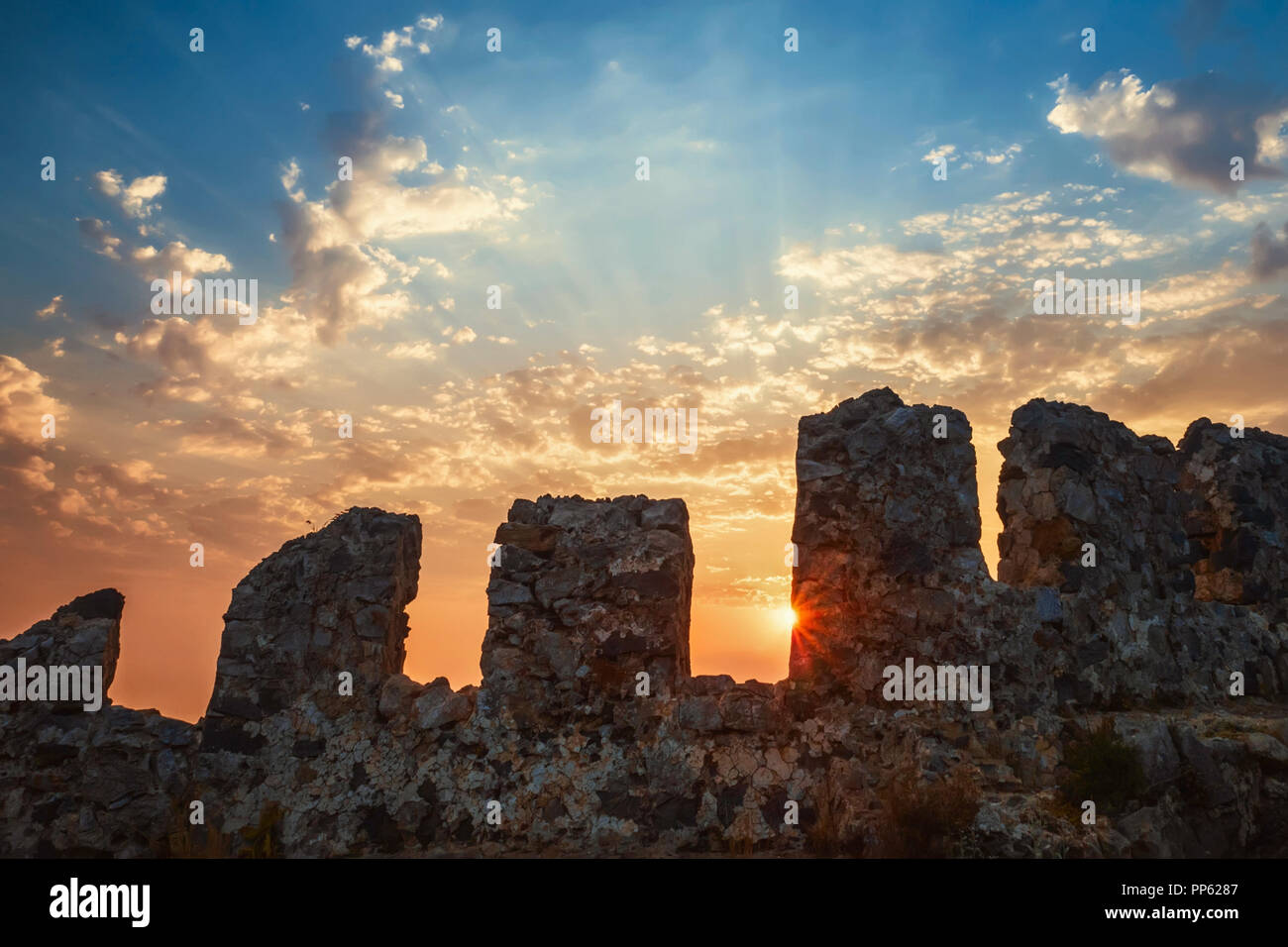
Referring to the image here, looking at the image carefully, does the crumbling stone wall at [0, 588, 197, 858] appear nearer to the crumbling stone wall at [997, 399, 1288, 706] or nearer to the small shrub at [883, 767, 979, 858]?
the small shrub at [883, 767, 979, 858]

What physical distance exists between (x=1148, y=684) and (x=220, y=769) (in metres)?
10.7

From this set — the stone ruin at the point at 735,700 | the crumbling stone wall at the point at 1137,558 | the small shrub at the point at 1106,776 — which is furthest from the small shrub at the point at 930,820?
the crumbling stone wall at the point at 1137,558

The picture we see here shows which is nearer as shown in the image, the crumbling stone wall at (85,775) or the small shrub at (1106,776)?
the small shrub at (1106,776)

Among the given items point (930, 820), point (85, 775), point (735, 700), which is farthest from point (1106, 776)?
point (85, 775)

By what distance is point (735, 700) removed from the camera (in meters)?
9.64

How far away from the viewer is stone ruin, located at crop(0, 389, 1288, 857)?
909 centimetres

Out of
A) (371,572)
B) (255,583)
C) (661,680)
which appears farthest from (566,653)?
(255,583)

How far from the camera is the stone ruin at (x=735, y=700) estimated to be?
9.09 metres

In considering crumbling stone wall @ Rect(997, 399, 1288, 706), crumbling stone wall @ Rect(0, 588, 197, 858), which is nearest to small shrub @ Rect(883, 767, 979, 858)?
crumbling stone wall @ Rect(997, 399, 1288, 706)

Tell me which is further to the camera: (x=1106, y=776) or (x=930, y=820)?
(x=1106, y=776)

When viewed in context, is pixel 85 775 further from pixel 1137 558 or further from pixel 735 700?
pixel 1137 558

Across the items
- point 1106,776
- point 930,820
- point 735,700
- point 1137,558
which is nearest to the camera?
point 930,820

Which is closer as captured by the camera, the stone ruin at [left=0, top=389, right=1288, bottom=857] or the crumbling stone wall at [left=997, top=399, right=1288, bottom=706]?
the stone ruin at [left=0, top=389, right=1288, bottom=857]

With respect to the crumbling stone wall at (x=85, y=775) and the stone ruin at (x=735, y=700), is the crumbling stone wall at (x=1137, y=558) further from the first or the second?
the crumbling stone wall at (x=85, y=775)
